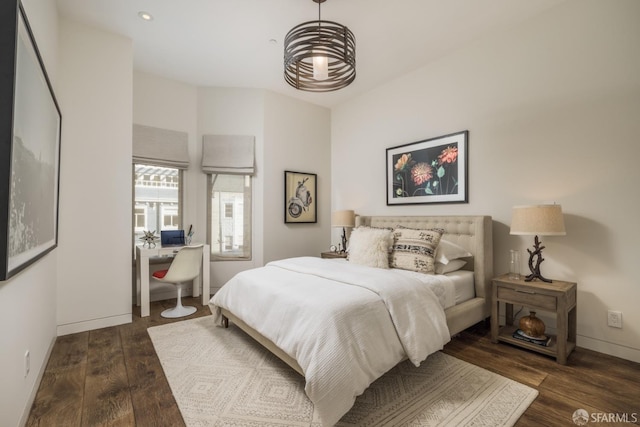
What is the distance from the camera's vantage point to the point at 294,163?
4645 millimetres

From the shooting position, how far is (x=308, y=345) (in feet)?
5.57

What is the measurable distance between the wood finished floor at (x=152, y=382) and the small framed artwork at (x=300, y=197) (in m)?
2.51

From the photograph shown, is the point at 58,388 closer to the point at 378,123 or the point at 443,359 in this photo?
the point at 443,359

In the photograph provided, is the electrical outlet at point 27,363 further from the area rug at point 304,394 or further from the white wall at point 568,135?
the white wall at point 568,135

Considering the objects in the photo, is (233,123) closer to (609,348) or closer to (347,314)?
(347,314)

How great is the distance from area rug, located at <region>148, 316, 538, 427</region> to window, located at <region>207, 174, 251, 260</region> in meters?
1.97

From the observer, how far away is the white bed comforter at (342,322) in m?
1.57

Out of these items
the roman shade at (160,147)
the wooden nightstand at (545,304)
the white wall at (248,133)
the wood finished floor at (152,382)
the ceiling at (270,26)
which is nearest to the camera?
the wood finished floor at (152,382)

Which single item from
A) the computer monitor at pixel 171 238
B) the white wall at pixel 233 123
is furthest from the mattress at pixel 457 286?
the computer monitor at pixel 171 238

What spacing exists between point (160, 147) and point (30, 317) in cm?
266

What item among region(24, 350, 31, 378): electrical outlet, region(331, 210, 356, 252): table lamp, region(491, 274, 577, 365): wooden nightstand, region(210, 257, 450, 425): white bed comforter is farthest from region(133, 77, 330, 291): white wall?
region(491, 274, 577, 365): wooden nightstand

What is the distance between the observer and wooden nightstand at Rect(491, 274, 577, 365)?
87.7 inches

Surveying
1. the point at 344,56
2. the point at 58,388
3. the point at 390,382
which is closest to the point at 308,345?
the point at 390,382

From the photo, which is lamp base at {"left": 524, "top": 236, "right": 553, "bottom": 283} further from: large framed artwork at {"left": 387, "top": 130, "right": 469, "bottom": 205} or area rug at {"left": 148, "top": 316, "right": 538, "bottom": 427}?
area rug at {"left": 148, "top": 316, "right": 538, "bottom": 427}
